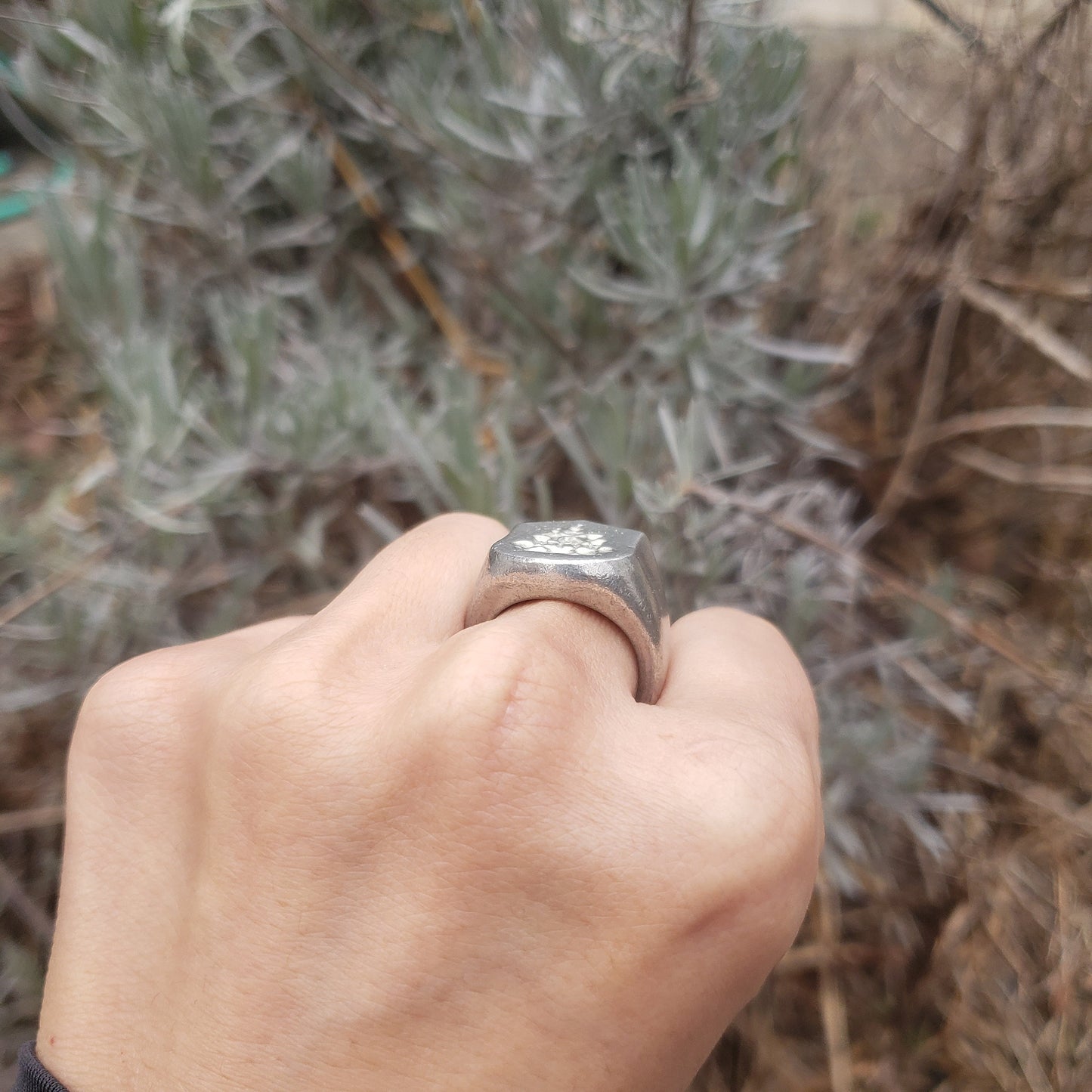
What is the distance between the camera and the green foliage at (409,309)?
119 centimetres

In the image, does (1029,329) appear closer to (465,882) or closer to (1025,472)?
(1025,472)

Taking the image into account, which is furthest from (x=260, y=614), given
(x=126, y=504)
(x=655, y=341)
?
(x=655, y=341)

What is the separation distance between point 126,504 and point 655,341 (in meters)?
0.81

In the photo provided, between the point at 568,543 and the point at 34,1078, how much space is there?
0.62m

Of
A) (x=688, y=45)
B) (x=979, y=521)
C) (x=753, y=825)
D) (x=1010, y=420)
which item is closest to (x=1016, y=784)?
(x=979, y=521)

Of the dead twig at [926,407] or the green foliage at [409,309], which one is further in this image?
the dead twig at [926,407]

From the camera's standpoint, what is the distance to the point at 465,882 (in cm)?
61

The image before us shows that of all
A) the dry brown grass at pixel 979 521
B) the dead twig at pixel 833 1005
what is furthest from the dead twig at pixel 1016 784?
the dead twig at pixel 833 1005

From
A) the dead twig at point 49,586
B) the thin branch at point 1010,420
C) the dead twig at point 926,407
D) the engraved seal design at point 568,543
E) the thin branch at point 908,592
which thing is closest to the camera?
the engraved seal design at point 568,543

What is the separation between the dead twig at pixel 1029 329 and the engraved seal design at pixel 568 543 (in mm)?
895

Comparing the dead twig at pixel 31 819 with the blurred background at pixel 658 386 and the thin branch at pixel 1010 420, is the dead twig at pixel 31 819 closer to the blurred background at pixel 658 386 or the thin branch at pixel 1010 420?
the blurred background at pixel 658 386

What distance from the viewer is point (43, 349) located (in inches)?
65.2

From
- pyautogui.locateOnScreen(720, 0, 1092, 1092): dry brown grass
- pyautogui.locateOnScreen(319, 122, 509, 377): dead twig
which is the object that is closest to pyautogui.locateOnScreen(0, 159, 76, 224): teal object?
pyautogui.locateOnScreen(319, 122, 509, 377): dead twig

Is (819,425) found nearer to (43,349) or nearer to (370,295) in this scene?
(370,295)
